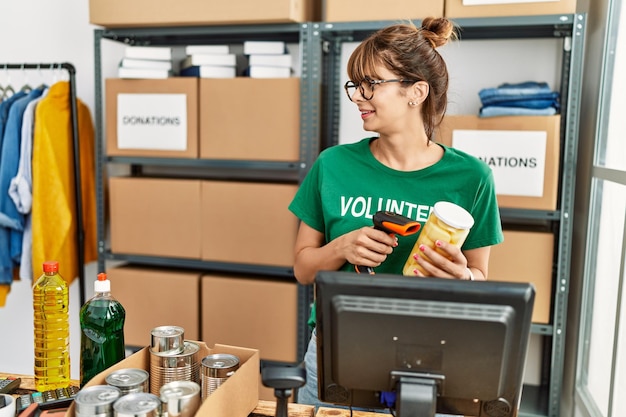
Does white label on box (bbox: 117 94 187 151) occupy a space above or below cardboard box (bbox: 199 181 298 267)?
above

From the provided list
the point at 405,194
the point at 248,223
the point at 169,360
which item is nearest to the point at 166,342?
the point at 169,360

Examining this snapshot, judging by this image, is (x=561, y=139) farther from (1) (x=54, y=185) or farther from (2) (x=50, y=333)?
(1) (x=54, y=185)

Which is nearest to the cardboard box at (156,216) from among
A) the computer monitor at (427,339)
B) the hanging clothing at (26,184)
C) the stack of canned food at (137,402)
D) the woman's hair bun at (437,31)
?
the hanging clothing at (26,184)

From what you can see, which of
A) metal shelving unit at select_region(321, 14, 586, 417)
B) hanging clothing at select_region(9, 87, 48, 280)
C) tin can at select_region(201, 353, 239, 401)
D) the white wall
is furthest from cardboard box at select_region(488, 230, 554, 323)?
the white wall

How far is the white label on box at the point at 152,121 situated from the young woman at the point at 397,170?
114cm

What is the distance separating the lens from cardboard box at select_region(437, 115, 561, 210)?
2107mm

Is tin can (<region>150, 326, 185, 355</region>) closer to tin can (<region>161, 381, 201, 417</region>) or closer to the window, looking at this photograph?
tin can (<region>161, 381, 201, 417</region>)

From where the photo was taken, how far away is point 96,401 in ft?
3.05

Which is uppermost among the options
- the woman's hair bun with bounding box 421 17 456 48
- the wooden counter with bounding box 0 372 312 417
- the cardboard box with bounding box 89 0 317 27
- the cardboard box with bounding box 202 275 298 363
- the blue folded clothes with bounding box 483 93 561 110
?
the cardboard box with bounding box 89 0 317 27

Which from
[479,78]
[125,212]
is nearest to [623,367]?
[479,78]

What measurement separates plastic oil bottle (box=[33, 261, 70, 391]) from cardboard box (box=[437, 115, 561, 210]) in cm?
147

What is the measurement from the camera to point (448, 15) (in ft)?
7.11

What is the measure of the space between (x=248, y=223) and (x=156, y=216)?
1.38 ft

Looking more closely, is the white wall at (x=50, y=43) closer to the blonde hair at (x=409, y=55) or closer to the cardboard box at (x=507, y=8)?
the cardboard box at (x=507, y=8)
